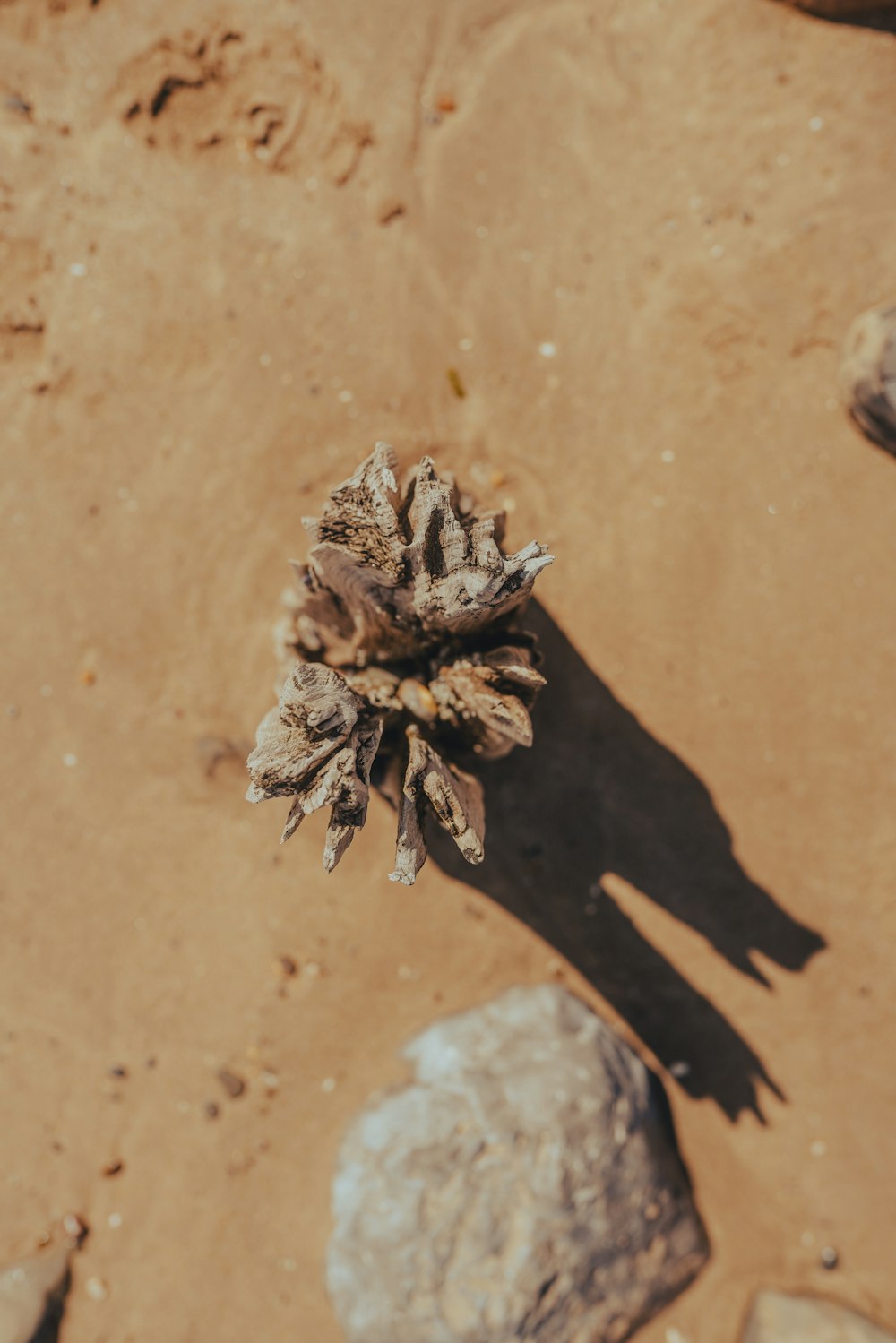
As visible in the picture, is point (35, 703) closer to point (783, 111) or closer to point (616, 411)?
point (616, 411)

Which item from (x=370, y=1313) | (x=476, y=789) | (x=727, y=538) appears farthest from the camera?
(x=727, y=538)

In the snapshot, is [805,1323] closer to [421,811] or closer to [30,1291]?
[421,811]

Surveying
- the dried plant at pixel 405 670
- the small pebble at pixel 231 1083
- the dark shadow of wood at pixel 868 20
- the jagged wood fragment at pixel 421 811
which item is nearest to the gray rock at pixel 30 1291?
the small pebble at pixel 231 1083

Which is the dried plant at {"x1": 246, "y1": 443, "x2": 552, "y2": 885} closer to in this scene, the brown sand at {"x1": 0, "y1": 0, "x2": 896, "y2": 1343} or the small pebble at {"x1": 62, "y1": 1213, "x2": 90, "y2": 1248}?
the brown sand at {"x1": 0, "y1": 0, "x2": 896, "y2": 1343}

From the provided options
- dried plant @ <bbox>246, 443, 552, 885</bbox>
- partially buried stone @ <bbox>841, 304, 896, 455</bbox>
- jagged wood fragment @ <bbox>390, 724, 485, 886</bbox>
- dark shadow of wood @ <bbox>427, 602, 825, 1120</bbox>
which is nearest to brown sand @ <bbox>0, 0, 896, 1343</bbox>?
dark shadow of wood @ <bbox>427, 602, 825, 1120</bbox>

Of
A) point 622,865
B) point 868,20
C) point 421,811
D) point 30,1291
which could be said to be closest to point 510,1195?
point 622,865

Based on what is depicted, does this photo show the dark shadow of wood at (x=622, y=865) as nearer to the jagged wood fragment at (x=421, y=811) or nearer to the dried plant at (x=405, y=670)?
the dried plant at (x=405, y=670)

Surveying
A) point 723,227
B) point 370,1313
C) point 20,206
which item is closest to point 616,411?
point 723,227
